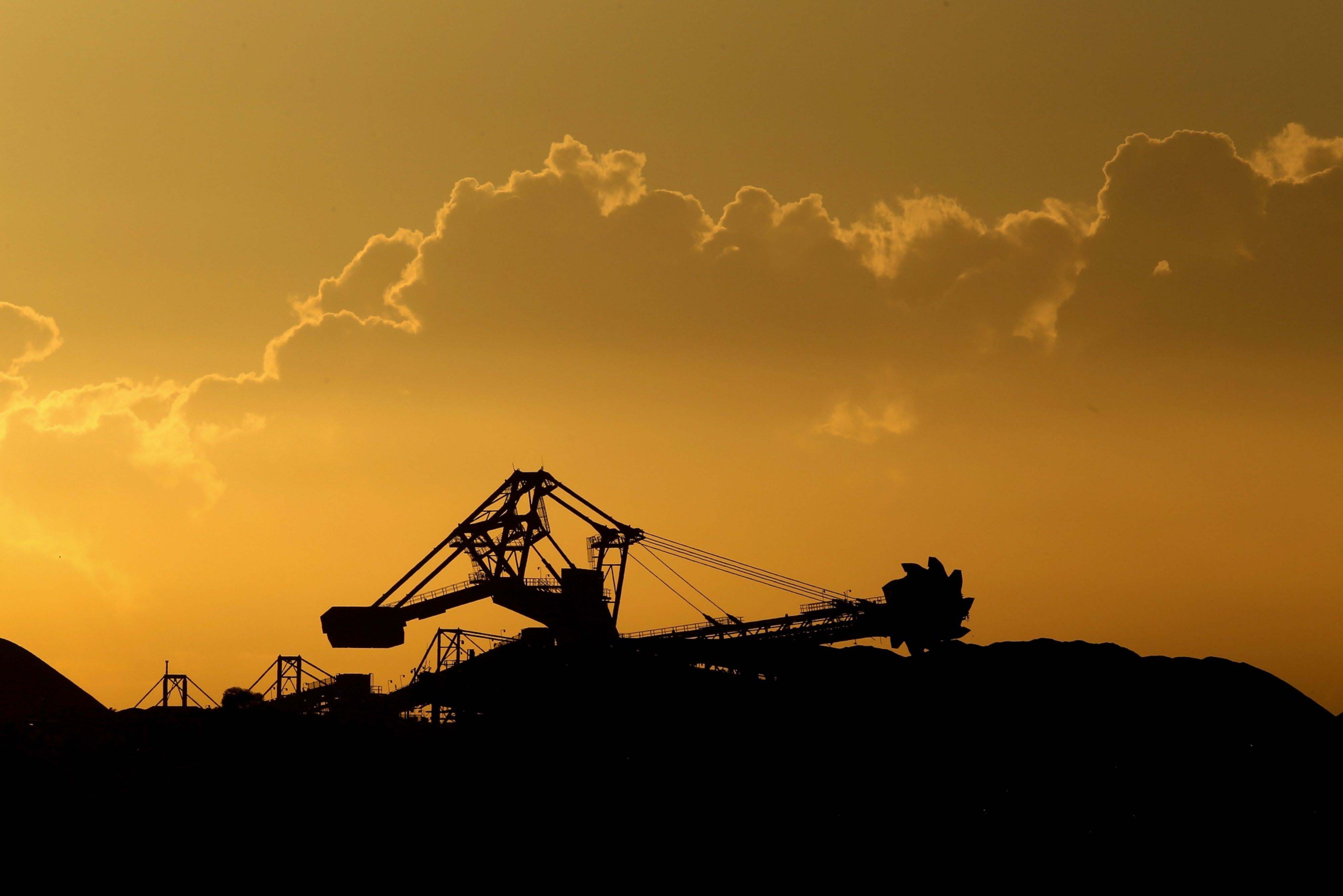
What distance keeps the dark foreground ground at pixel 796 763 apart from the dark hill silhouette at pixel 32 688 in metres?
35.1

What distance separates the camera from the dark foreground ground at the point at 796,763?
9081 cm

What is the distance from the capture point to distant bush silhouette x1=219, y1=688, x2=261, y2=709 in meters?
114

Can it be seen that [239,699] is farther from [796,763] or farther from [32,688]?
[796,763]

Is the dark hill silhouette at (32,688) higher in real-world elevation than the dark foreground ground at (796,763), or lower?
→ higher

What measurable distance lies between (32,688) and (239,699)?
935 inches

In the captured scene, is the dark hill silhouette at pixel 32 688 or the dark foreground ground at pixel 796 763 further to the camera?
the dark hill silhouette at pixel 32 688

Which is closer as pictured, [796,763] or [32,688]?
[796,763]

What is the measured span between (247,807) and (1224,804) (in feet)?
215

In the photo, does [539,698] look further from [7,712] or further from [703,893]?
[7,712]

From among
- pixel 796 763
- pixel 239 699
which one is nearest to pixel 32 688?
pixel 239 699

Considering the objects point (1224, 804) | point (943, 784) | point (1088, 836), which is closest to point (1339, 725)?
point (1224, 804)

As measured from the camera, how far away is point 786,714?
99.0 meters

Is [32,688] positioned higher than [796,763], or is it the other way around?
[32,688]

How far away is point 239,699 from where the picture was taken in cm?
13425
